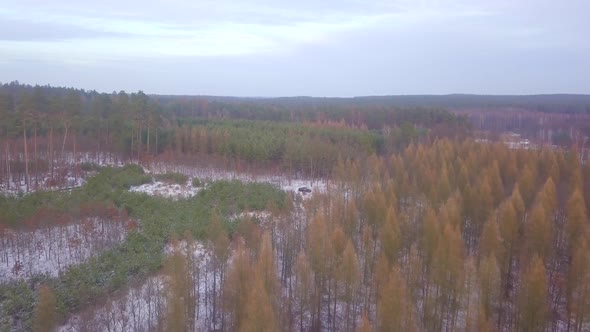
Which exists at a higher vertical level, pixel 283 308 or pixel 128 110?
pixel 128 110

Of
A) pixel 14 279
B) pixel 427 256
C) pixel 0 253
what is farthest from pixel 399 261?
pixel 0 253

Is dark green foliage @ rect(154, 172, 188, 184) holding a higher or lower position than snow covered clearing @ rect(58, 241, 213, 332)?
higher

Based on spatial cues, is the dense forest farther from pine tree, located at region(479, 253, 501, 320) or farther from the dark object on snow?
the dark object on snow

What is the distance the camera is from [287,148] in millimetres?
44781

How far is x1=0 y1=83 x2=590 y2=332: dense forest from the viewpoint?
17.3m

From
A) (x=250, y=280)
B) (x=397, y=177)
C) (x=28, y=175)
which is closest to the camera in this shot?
(x=250, y=280)

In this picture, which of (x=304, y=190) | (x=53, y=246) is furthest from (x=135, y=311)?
(x=304, y=190)

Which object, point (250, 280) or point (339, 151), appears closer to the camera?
point (250, 280)

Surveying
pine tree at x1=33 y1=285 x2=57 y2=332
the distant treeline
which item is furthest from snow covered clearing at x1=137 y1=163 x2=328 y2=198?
pine tree at x1=33 y1=285 x2=57 y2=332

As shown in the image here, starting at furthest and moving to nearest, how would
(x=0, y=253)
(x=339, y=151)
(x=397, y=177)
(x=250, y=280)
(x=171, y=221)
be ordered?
1. (x=339, y=151)
2. (x=397, y=177)
3. (x=171, y=221)
4. (x=0, y=253)
5. (x=250, y=280)

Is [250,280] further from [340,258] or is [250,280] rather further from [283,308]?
[340,258]

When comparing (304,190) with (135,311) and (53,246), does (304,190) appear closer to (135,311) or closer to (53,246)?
(53,246)

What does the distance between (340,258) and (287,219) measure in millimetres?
6182

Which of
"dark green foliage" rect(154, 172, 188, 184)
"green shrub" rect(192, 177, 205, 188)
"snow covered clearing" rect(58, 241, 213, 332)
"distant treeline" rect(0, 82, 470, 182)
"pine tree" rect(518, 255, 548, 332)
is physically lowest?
"snow covered clearing" rect(58, 241, 213, 332)
